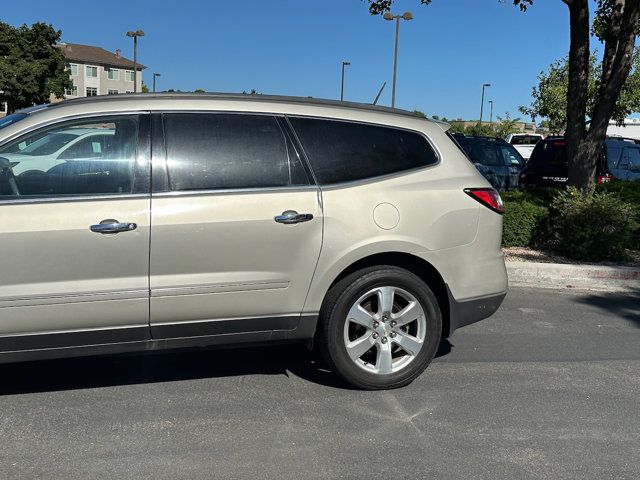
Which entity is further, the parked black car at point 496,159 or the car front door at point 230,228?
the parked black car at point 496,159

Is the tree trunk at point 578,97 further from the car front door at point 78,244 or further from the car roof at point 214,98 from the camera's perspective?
the car front door at point 78,244

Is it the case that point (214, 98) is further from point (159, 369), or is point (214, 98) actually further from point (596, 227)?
point (596, 227)

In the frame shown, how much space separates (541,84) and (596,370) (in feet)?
104

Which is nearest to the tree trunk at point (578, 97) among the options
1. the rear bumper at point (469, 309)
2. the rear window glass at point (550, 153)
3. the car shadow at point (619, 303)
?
the car shadow at point (619, 303)

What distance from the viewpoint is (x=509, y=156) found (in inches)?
633

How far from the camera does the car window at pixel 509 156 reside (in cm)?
1588

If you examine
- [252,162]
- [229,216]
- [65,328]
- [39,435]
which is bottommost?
[39,435]

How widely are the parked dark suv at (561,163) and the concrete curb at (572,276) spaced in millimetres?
6029

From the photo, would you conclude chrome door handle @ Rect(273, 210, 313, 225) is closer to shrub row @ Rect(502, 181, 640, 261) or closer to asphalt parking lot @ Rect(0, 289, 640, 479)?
asphalt parking lot @ Rect(0, 289, 640, 479)

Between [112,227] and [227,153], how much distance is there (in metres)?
0.81

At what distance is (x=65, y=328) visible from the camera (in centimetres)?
360

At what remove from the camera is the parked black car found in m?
15.0

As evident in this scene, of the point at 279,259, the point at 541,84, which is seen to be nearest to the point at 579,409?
the point at 279,259

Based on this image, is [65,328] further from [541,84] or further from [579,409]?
[541,84]
